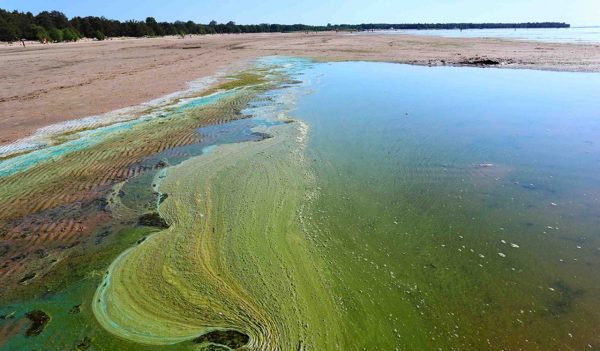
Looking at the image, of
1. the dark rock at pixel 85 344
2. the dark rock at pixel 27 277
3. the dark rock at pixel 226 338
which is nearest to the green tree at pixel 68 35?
the dark rock at pixel 27 277

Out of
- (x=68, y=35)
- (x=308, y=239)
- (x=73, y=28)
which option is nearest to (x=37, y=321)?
(x=308, y=239)

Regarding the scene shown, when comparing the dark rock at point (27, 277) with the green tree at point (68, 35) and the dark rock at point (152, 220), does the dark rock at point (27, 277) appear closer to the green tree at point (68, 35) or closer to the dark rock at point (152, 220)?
the dark rock at point (152, 220)

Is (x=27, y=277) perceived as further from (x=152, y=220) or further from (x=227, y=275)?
(x=227, y=275)

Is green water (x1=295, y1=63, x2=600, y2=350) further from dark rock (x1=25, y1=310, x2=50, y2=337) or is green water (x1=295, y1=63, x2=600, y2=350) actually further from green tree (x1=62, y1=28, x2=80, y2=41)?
green tree (x1=62, y1=28, x2=80, y2=41)

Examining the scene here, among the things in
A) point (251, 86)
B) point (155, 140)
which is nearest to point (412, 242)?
point (155, 140)

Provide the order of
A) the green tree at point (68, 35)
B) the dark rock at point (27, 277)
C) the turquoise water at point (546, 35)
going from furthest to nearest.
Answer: the green tree at point (68, 35) → the turquoise water at point (546, 35) → the dark rock at point (27, 277)
